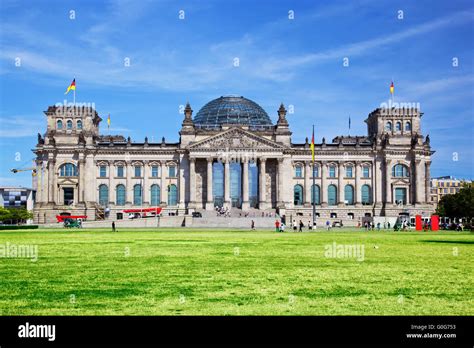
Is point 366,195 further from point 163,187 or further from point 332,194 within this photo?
point 163,187

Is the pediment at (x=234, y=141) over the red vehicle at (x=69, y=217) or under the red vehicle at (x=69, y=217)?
over

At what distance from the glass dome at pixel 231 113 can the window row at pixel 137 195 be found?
17.5 metres

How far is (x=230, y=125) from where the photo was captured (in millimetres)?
129375

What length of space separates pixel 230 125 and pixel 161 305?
378 feet

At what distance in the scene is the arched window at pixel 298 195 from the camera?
127250mm

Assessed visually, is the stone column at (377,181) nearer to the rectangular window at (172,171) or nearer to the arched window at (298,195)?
the arched window at (298,195)

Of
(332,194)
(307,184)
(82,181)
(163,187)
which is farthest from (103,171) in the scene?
(332,194)

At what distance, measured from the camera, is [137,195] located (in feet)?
415

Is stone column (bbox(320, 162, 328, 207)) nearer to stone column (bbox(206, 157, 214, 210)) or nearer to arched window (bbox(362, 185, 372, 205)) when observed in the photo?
arched window (bbox(362, 185, 372, 205))

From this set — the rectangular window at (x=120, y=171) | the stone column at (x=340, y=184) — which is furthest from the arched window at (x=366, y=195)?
the rectangular window at (x=120, y=171)

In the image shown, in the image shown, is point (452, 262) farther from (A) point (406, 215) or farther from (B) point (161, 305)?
(A) point (406, 215)

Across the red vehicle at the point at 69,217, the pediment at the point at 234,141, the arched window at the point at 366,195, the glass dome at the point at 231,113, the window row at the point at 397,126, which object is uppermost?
the glass dome at the point at 231,113

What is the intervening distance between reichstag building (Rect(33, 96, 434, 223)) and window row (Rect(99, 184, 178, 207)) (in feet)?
0.69
